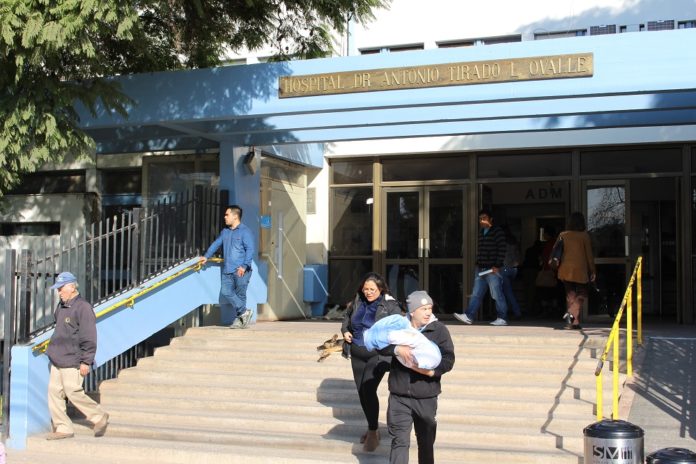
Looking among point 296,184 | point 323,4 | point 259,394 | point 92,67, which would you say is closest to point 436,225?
point 296,184

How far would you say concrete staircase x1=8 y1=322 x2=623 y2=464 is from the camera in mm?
8023

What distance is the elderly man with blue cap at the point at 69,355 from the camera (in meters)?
8.45

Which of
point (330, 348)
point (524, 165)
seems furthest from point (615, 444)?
point (524, 165)

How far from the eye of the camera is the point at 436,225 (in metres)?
15.6

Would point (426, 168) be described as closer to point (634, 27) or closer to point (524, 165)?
point (524, 165)

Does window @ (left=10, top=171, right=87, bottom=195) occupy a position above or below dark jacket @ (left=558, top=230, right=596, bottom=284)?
above

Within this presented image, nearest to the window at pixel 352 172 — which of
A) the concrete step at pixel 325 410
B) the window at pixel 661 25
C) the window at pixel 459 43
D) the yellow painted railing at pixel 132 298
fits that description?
the window at pixel 459 43

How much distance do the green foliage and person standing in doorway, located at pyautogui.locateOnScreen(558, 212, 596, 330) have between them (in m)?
4.20

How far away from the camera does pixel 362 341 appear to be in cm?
789

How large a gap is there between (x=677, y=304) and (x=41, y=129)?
34.2 feet

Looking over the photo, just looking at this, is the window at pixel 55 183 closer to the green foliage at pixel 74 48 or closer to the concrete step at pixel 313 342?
the green foliage at pixel 74 48

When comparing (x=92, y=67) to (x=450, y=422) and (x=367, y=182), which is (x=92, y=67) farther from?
(x=367, y=182)

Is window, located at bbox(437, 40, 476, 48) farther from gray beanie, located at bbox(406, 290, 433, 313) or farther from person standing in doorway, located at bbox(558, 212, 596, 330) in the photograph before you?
gray beanie, located at bbox(406, 290, 433, 313)

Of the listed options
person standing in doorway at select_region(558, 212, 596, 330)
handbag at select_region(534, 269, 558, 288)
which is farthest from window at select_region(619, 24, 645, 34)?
person standing in doorway at select_region(558, 212, 596, 330)
